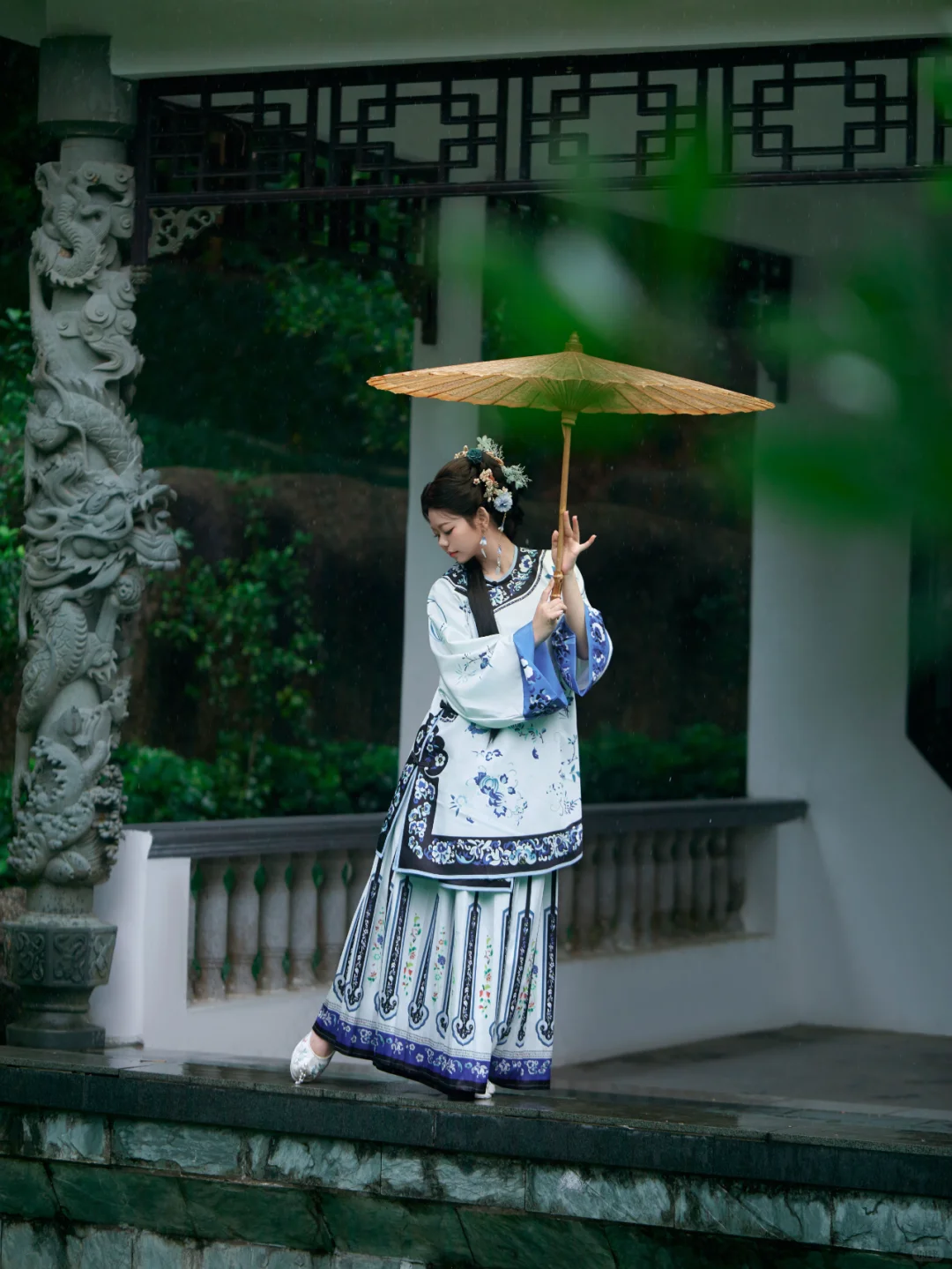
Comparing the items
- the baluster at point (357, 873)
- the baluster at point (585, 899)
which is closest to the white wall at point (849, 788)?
the baluster at point (585, 899)

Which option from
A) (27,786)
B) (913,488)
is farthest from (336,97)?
(913,488)

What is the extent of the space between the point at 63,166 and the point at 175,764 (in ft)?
14.0

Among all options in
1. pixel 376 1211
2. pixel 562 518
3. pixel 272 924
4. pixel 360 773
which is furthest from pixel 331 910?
pixel 360 773

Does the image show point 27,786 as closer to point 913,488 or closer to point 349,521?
point 913,488

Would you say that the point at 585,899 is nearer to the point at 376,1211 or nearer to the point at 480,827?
the point at 480,827

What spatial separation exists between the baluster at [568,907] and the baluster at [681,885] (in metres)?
0.72

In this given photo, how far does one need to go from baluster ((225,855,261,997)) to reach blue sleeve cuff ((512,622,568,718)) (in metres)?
1.96

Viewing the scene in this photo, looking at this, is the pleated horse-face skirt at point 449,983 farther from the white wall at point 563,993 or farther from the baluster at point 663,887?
the baluster at point 663,887

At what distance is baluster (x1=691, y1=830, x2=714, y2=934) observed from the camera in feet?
27.6

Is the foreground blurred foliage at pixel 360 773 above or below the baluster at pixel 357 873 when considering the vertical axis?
above

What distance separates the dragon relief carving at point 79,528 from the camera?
589 centimetres

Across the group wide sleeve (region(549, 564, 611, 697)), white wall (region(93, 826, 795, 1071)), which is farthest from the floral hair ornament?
white wall (region(93, 826, 795, 1071))

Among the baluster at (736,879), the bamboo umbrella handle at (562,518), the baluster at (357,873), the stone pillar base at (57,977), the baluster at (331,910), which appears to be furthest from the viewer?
the baluster at (736,879)

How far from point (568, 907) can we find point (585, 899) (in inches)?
3.6
